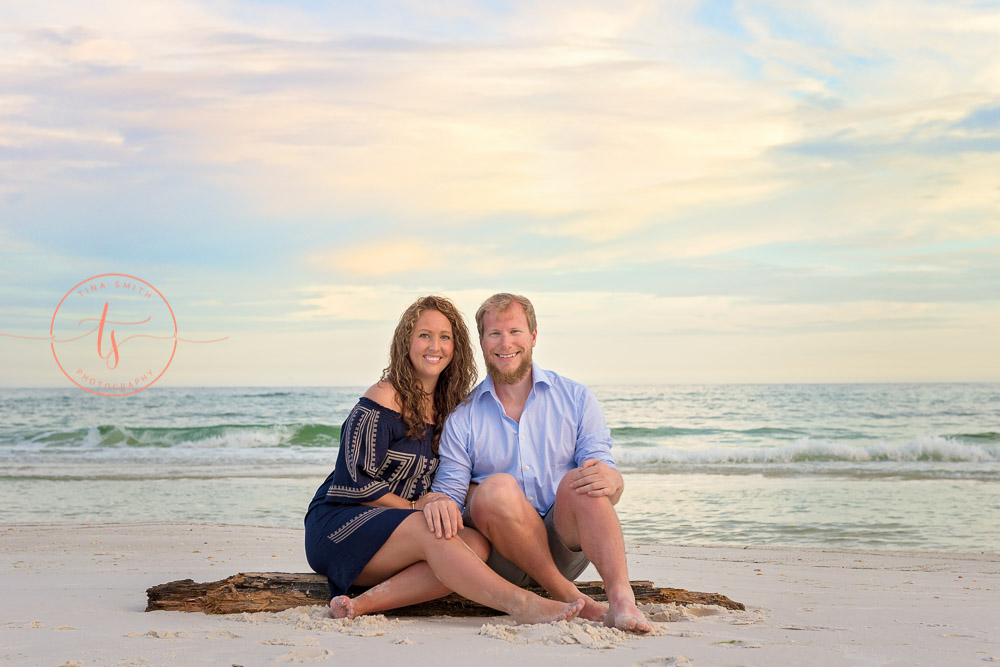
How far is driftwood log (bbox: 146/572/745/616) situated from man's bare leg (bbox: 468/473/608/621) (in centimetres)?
18

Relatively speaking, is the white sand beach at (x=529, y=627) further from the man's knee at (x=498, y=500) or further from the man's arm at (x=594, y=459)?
the man's arm at (x=594, y=459)

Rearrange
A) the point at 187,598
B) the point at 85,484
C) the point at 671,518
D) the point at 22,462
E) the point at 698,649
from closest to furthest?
the point at 698,649 < the point at 187,598 < the point at 671,518 < the point at 85,484 < the point at 22,462

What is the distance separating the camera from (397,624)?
3.42 m

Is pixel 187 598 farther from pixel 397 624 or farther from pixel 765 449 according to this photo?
pixel 765 449

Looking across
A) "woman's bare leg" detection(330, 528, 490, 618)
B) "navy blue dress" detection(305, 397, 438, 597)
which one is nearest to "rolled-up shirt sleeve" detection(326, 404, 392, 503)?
"navy blue dress" detection(305, 397, 438, 597)

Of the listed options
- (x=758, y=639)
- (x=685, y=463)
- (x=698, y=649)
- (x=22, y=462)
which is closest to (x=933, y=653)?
(x=758, y=639)

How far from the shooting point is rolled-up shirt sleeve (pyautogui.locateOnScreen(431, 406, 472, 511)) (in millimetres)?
3752

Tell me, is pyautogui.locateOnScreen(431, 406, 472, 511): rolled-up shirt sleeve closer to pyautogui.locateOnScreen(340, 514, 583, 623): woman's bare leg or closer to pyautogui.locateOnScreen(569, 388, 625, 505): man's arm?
pyautogui.locateOnScreen(340, 514, 583, 623): woman's bare leg

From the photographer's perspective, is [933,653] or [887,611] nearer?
[933,653]

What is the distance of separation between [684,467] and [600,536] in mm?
11622

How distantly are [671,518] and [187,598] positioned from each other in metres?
6.17

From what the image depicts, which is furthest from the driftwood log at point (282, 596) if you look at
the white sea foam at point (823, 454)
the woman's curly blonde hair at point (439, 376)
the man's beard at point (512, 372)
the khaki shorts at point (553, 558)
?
the white sea foam at point (823, 454)

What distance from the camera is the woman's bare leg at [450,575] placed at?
3.30 m

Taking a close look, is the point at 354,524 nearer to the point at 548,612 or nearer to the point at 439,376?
the point at 439,376
